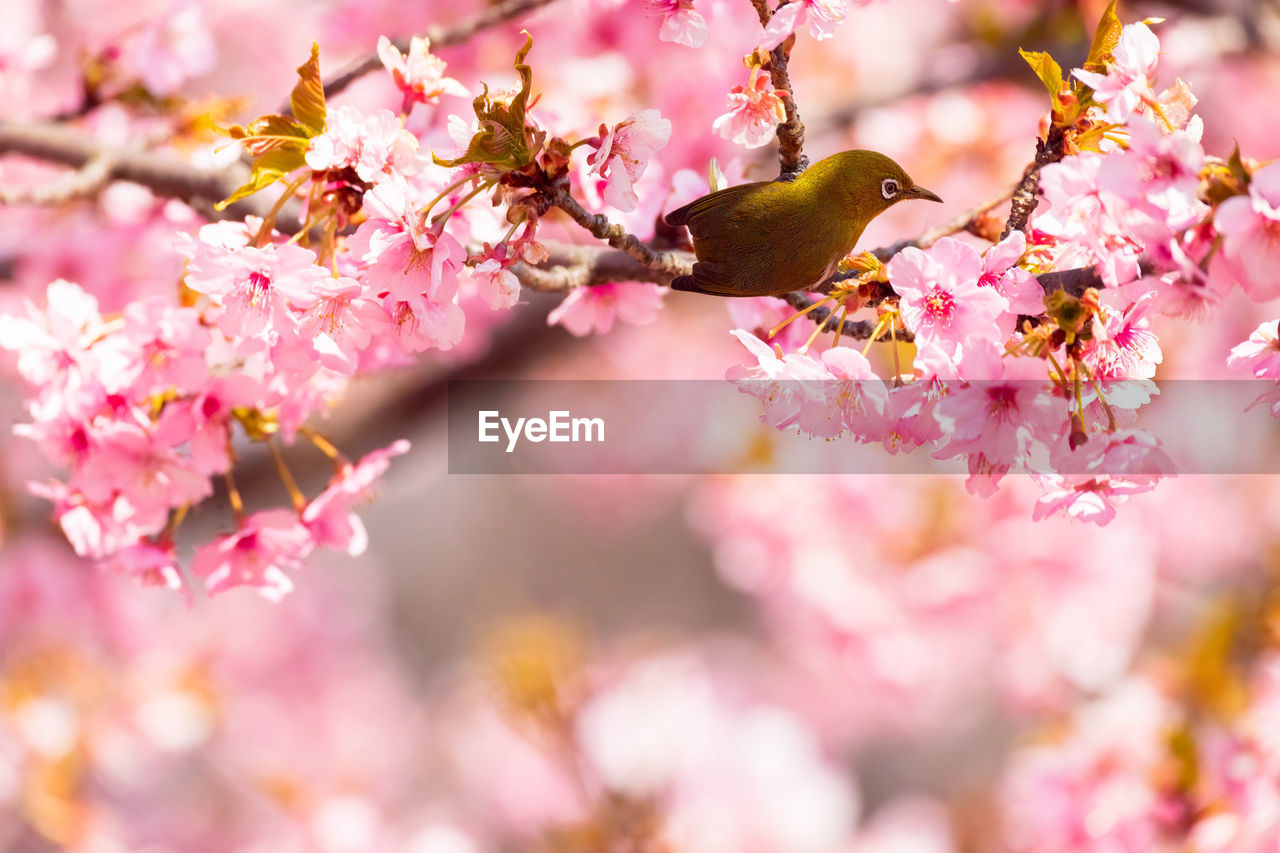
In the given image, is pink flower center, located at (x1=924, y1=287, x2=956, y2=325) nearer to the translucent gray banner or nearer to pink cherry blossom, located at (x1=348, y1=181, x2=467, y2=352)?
the translucent gray banner

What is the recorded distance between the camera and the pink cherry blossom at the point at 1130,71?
2.08 feet

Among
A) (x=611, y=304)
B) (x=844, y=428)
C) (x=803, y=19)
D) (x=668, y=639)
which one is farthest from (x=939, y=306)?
(x=668, y=639)

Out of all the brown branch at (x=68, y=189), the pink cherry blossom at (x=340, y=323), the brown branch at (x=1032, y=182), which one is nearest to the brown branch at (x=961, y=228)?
the brown branch at (x=1032, y=182)

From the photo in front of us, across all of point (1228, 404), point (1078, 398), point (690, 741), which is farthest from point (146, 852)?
point (1228, 404)

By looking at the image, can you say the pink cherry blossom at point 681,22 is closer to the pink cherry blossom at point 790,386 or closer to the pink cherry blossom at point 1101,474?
the pink cherry blossom at point 790,386

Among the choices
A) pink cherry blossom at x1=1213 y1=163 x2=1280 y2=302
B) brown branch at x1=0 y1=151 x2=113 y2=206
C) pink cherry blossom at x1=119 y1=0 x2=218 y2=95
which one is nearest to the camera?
pink cherry blossom at x1=1213 y1=163 x2=1280 y2=302

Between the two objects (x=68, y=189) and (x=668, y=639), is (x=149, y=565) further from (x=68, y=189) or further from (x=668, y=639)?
(x=668, y=639)

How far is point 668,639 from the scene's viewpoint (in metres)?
3.82

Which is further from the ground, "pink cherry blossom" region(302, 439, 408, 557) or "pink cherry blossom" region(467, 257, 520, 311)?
"pink cherry blossom" region(467, 257, 520, 311)

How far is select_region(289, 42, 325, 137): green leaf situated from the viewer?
70cm

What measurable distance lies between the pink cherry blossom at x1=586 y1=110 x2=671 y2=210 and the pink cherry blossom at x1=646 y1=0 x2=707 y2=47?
0.09m

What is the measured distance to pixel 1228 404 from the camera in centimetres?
281

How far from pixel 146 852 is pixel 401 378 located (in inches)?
60.5

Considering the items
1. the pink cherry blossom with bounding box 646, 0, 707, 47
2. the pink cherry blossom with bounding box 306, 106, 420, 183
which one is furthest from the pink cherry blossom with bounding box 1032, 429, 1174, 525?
the pink cherry blossom with bounding box 306, 106, 420, 183
